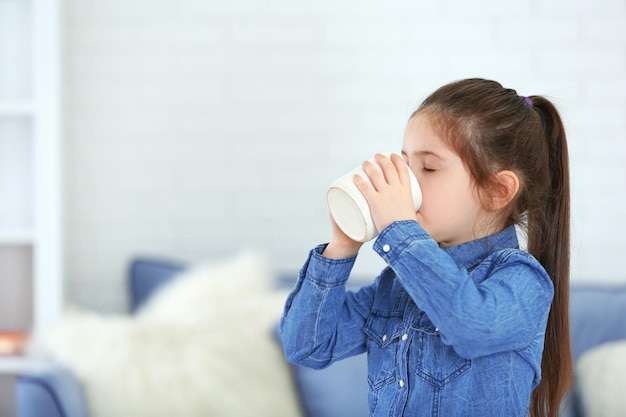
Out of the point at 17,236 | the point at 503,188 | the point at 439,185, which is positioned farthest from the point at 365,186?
the point at 17,236

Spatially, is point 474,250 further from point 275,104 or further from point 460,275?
point 275,104

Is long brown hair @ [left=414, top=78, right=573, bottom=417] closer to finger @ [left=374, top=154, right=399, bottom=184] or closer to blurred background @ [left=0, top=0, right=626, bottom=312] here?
finger @ [left=374, top=154, right=399, bottom=184]

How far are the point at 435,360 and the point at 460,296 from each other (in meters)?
0.15

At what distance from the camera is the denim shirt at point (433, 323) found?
1.05 meters

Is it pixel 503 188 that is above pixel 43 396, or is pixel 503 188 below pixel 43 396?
above

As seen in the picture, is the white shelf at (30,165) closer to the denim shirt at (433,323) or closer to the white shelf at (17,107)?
the white shelf at (17,107)

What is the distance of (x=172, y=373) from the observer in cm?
198

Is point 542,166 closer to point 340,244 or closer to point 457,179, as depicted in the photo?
point 457,179

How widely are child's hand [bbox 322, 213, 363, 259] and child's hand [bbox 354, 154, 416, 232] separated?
10 centimetres

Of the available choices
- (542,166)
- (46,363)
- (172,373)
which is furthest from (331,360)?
(46,363)

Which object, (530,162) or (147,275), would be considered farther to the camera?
(147,275)

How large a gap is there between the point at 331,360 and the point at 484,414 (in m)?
0.26

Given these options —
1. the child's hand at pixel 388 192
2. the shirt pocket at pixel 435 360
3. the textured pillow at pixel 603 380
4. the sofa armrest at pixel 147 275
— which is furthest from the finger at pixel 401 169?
the sofa armrest at pixel 147 275

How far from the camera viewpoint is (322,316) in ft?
4.07
